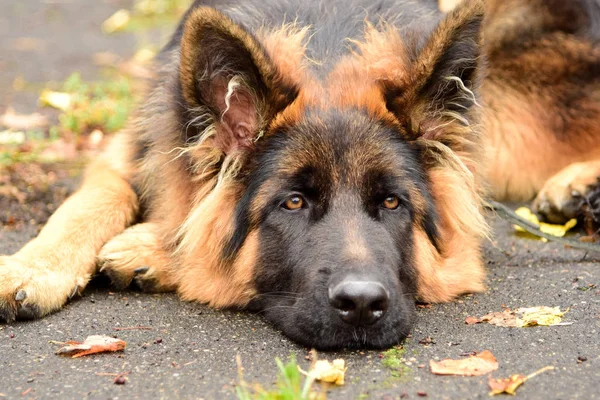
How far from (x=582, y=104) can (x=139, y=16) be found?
1020 cm

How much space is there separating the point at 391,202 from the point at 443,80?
769mm

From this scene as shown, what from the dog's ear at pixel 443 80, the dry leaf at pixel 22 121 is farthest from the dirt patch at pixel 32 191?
the dog's ear at pixel 443 80

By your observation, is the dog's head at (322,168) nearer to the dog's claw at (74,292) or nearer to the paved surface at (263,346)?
the paved surface at (263,346)

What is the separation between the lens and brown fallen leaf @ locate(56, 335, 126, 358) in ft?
12.5

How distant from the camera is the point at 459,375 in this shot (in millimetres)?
3484

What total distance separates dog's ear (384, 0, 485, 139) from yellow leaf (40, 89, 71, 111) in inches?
206

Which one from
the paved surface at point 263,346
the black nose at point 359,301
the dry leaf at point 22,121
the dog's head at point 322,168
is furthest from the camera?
the dry leaf at point 22,121

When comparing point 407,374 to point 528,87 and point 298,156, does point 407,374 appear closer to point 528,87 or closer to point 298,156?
point 298,156

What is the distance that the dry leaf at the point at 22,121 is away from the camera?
8.29m

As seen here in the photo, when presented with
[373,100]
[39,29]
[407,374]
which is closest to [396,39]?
[373,100]

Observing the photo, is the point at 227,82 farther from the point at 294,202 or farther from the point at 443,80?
the point at 443,80

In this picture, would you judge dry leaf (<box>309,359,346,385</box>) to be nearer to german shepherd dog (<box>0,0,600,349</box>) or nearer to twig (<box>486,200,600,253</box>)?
german shepherd dog (<box>0,0,600,349</box>)

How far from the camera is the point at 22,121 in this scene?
8.38 m

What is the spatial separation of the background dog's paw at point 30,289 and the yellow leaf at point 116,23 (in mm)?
9857
